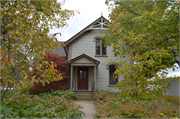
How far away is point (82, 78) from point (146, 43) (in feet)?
27.1

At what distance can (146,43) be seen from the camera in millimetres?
7504

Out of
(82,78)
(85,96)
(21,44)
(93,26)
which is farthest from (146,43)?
(82,78)

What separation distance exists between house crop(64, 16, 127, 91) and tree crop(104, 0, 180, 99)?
3.64 metres

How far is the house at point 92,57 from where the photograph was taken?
13930mm

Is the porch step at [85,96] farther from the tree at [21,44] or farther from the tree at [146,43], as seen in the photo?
the tree at [21,44]

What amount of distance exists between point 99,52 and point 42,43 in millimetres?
11238

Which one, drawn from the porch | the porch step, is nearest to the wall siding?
the porch

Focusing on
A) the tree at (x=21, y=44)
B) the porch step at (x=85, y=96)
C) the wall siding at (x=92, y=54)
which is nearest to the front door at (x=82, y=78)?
the wall siding at (x=92, y=54)

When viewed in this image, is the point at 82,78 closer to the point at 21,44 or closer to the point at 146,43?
the point at 146,43

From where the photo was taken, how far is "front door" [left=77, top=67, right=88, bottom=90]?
550 inches

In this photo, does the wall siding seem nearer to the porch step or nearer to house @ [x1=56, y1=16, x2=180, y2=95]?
house @ [x1=56, y1=16, x2=180, y2=95]

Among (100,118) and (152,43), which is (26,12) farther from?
(152,43)

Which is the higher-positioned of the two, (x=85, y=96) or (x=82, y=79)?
(x=82, y=79)

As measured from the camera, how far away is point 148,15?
23.9ft
